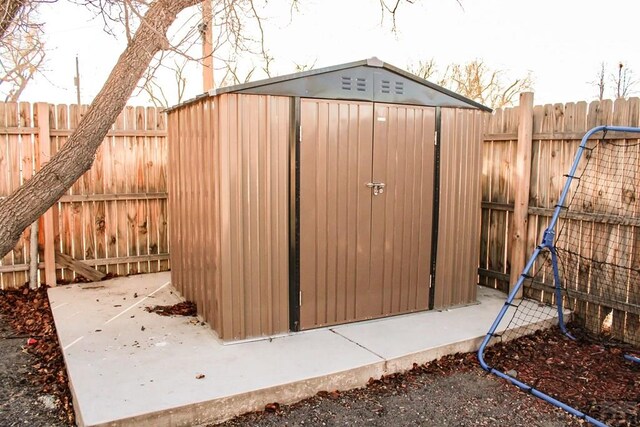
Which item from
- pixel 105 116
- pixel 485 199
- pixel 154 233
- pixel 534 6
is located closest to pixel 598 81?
pixel 534 6

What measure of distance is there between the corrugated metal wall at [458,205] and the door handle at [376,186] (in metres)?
0.69

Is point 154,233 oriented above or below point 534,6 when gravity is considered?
below

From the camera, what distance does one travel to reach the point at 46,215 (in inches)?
218

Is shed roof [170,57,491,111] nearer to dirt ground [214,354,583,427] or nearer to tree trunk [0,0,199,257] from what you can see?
tree trunk [0,0,199,257]

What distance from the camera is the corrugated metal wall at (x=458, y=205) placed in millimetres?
4762

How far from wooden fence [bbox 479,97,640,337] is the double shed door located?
46.6 inches

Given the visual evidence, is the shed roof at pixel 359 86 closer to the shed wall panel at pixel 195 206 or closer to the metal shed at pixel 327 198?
the metal shed at pixel 327 198

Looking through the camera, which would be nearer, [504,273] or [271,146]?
[271,146]

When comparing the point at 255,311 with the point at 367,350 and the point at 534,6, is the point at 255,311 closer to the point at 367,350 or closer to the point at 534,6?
the point at 367,350

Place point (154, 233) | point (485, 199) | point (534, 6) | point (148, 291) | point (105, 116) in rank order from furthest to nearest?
point (534, 6) → point (154, 233) → point (485, 199) → point (148, 291) → point (105, 116)

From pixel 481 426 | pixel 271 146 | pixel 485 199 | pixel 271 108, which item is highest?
pixel 271 108

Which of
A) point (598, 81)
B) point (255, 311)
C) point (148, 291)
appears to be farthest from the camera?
point (598, 81)

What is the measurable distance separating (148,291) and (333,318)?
2.27 m

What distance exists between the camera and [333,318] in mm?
4340
